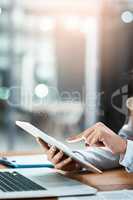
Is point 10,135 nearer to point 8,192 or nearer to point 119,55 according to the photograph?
point 119,55

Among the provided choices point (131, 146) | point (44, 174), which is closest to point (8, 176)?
point (44, 174)

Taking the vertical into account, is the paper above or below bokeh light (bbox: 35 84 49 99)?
below

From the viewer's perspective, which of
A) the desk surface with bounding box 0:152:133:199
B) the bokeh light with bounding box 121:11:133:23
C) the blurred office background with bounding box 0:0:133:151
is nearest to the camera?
the desk surface with bounding box 0:152:133:199

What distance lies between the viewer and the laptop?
3.85 feet

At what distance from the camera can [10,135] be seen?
295 cm

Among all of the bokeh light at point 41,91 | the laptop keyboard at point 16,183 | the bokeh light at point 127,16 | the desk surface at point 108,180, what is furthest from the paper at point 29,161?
the bokeh light at point 127,16

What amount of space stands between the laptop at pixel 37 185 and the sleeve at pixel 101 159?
0.20m

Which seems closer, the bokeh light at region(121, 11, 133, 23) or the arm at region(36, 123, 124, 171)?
the arm at region(36, 123, 124, 171)

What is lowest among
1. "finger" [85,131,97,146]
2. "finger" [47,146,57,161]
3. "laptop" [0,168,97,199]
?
"laptop" [0,168,97,199]

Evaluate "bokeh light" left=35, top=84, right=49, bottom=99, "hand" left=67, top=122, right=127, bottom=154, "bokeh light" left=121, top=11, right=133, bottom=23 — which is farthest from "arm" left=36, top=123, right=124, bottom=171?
"bokeh light" left=121, top=11, right=133, bottom=23

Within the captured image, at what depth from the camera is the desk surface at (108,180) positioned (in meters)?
1.35

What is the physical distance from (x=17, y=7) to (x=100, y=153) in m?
1.44

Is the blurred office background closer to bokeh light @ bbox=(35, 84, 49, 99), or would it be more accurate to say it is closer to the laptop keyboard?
bokeh light @ bbox=(35, 84, 49, 99)

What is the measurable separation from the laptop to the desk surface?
54 mm
